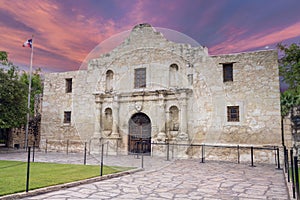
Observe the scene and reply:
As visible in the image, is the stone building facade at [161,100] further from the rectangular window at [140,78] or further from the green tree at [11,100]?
the green tree at [11,100]

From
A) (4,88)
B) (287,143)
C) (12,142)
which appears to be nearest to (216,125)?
(287,143)

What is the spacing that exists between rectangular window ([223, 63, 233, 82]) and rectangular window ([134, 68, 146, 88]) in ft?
12.8

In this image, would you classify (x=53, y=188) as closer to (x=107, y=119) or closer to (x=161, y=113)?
(x=161, y=113)

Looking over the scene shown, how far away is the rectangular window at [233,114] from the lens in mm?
10625

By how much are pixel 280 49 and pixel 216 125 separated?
3.91m

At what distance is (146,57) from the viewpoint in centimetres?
1273

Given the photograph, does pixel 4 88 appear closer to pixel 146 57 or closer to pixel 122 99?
pixel 122 99

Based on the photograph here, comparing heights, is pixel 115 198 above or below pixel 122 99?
below

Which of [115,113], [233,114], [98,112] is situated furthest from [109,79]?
[233,114]

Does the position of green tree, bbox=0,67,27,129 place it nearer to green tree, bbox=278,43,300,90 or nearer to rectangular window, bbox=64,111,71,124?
rectangular window, bbox=64,111,71,124

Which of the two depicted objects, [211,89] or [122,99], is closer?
[211,89]

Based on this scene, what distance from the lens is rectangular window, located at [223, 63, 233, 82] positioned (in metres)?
11.1

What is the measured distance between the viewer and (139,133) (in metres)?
12.8

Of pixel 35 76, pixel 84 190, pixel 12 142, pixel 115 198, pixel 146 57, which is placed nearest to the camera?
pixel 115 198
